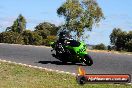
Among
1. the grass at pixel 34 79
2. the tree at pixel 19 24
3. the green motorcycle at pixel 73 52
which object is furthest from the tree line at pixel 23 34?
the grass at pixel 34 79

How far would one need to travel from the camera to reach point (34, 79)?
1409 cm

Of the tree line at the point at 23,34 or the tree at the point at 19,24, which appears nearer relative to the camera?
the tree line at the point at 23,34

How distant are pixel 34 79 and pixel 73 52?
6214 millimetres

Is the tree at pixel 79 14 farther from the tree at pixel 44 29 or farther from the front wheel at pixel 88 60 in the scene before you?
the front wheel at pixel 88 60

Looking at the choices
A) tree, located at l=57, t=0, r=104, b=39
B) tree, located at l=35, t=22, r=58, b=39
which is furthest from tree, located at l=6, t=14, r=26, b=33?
tree, located at l=57, t=0, r=104, b=39

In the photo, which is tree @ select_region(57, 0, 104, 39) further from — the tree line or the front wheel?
the front wheel

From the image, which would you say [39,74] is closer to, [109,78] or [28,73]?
[28,73]

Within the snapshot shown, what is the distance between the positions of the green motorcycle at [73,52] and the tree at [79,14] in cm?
3629

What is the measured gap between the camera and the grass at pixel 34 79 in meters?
12.8

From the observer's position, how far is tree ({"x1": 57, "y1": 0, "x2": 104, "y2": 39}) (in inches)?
2248

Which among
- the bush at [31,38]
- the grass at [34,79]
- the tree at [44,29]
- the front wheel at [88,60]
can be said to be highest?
the tree at [44,29]

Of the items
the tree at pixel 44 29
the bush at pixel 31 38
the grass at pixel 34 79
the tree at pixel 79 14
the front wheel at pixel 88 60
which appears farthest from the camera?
the tree at pixel 44 29

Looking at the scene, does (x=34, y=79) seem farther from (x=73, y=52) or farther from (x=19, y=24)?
(x=19, y=24)

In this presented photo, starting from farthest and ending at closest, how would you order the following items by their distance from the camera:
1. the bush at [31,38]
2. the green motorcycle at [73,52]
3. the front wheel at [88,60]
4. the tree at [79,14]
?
the bush at [31,38]
the tree at [79,14]
the green motorcycle at [73,52]
the front wheel at [88,60]
